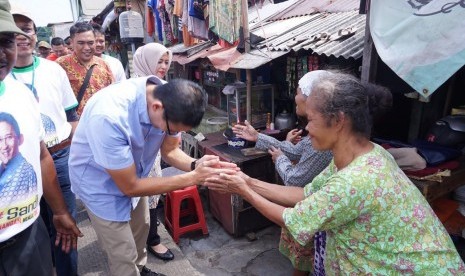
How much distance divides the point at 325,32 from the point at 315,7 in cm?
241

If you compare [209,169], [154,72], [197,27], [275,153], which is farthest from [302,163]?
[197,27]

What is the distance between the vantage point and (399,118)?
165 inches

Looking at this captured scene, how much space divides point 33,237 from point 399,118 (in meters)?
4.29

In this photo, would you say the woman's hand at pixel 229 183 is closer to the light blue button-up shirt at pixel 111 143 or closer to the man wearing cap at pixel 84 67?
the light blue button-up shirt at pixel 111 143

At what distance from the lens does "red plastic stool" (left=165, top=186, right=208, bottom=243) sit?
424 centimetres

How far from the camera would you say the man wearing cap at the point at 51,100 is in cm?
262

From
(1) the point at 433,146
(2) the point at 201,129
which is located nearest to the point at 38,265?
(1) the point at 433,146

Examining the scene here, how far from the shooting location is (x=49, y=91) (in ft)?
8.78

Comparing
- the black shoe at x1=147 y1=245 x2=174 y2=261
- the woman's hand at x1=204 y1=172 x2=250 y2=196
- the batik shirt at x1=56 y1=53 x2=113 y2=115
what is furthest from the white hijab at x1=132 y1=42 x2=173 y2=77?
the black shoe at x1=147 y1=245 x2=174 y2=261

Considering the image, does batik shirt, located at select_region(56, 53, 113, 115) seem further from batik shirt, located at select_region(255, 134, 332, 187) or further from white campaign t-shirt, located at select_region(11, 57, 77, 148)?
batik shirt, located at select_region(255, 134, 332, 187)

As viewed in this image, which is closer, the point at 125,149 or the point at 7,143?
the point at 7,143

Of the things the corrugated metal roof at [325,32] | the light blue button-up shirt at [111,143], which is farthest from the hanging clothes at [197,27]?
the light blue button-up shirt at [111,143]

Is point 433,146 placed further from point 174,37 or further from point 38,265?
point 174,37

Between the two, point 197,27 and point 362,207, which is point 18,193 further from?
point 197,27
